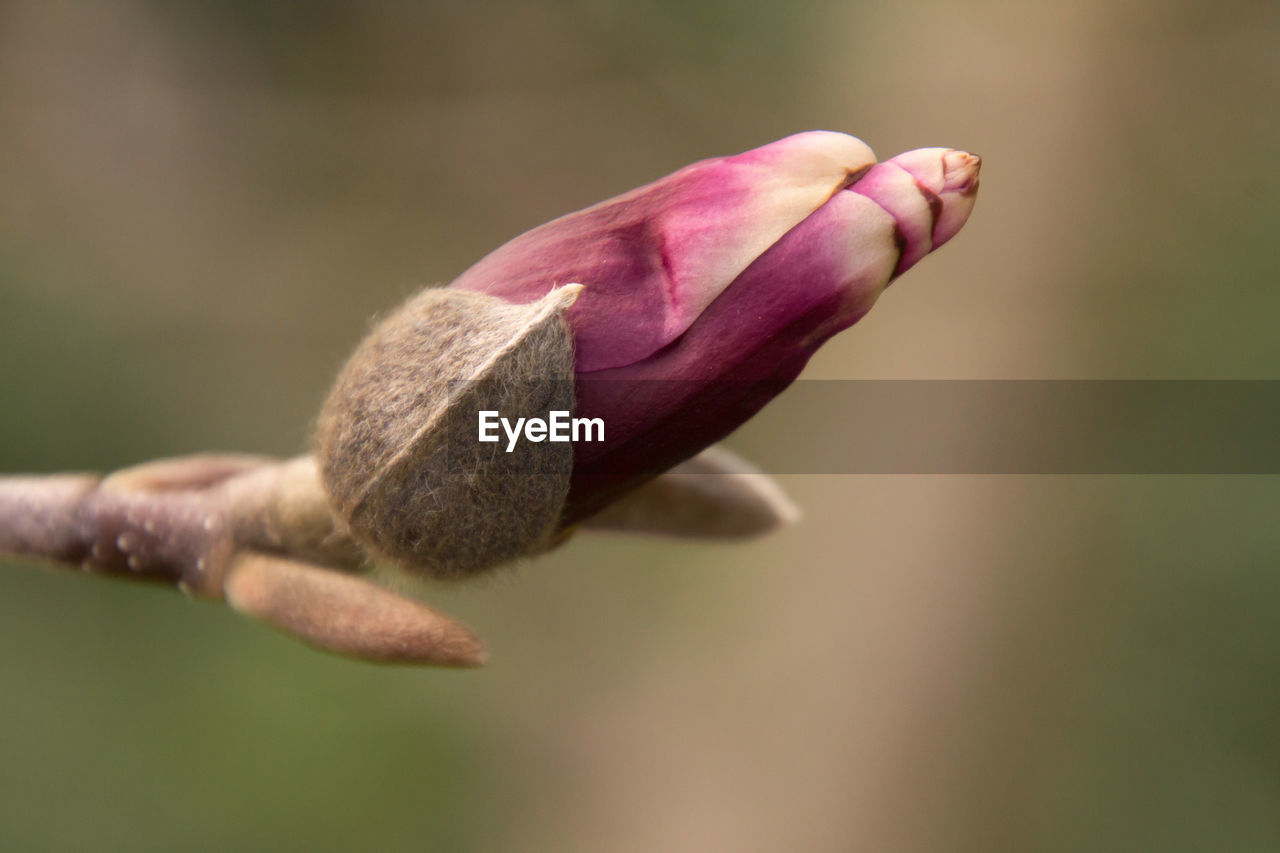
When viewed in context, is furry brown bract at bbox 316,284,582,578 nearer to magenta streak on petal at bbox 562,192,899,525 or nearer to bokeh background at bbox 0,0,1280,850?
magenta streak on petal at bbox 562,192,899,525

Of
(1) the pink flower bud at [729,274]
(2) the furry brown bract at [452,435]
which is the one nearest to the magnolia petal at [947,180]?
(1) the pink flower bud at [729,274]

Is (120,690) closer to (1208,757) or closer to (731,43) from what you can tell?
(731,43)

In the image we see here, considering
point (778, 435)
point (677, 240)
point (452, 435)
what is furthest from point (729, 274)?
point (778, 435)

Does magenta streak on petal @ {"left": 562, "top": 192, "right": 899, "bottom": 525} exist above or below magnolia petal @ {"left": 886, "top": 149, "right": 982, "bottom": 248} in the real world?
below

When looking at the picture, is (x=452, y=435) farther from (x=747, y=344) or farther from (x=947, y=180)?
(x=947, y=180)

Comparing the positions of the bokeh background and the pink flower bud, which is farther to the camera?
the bokeh background

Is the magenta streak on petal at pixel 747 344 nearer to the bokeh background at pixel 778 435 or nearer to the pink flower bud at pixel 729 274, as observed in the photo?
the pink flower bud at pixel 729 274

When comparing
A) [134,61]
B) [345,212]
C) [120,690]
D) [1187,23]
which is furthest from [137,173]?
[1187,23]

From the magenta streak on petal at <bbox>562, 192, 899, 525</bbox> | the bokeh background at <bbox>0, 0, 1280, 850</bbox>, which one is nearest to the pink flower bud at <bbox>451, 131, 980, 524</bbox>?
the magenta streak on petal at <bbox>562, 192, 899, 525</bbox>
